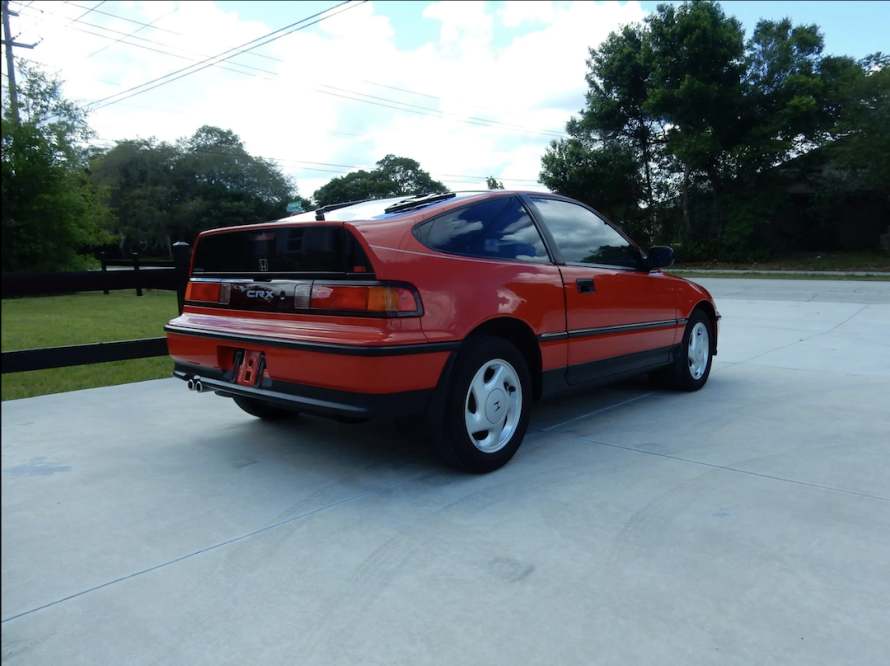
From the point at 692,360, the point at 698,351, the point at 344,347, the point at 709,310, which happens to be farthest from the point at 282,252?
the point at 709,310

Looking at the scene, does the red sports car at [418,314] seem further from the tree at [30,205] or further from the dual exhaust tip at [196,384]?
the tree at [30,205]

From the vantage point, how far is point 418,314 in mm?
3402

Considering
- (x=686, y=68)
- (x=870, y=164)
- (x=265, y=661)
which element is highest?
(x=686, y=68)

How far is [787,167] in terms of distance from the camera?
1142 inches

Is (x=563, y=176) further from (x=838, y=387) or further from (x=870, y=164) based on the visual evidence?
(x=838, y=387)

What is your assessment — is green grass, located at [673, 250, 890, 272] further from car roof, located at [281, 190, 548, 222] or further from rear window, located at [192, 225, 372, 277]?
rear window, located at [192, 225, 372, 277]

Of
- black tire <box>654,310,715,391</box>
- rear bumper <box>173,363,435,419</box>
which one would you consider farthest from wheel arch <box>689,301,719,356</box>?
rear bumper <box>173,363,435,419</box>

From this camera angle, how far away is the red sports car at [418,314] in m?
3.36

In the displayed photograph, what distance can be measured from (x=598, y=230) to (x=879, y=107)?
25.1 m

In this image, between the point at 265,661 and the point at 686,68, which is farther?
the point at 686,68

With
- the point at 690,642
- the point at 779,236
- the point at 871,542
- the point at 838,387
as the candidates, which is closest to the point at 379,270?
the point at 690,642

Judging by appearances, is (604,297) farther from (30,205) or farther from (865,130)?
(865,130)

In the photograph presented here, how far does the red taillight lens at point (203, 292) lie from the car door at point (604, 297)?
6.63ft

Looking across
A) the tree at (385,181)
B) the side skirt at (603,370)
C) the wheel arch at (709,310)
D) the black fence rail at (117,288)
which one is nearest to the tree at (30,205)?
the black fence rail at (117,288)
